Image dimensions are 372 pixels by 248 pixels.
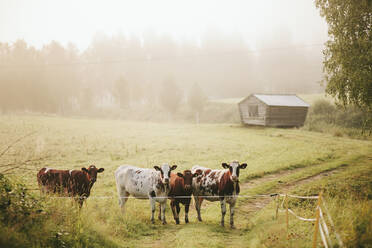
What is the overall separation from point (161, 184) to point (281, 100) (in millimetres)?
34197

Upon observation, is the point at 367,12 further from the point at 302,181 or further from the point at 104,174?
the point at 104,174

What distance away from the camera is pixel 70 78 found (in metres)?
55.7

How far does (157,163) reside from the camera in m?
15.9

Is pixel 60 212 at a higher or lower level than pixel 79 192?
higher

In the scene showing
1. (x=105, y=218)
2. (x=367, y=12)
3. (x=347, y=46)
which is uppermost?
(x=367, y=12)

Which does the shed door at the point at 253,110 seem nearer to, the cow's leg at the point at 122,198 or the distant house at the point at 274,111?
the distant house at the point at 274,111

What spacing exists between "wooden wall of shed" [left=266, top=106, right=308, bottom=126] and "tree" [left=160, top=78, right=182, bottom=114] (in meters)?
31.4

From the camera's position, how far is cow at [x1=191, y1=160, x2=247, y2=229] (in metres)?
8.13

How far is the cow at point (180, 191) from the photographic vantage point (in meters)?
8.49

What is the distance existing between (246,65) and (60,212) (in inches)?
3588

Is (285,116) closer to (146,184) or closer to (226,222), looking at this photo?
(226,222)

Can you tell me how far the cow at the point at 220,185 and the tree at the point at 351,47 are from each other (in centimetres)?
779

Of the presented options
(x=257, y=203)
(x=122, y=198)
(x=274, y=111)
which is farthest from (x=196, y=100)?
(x=122, y=198)

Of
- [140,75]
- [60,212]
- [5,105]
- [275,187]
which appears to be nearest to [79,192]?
[60,212]
